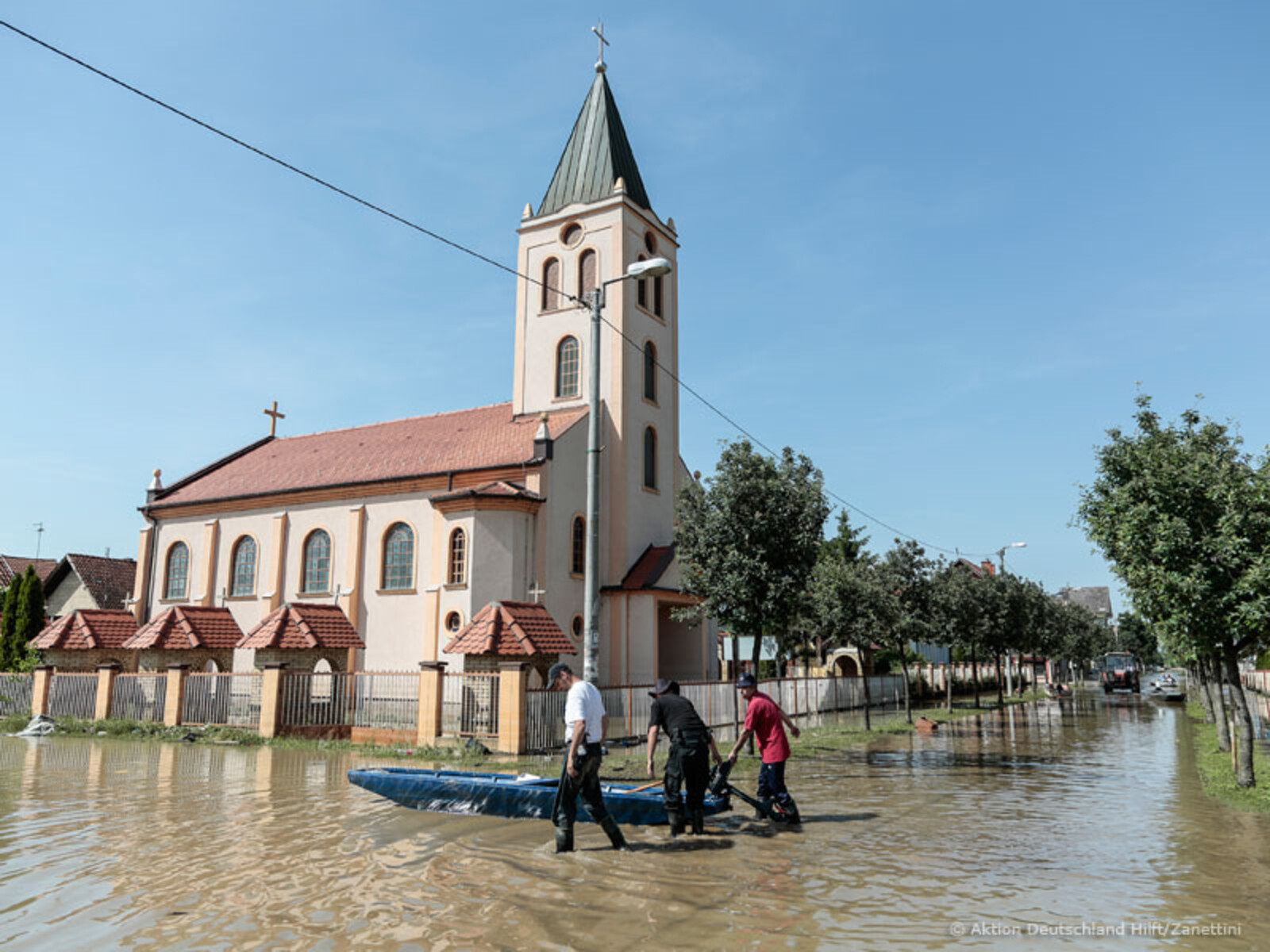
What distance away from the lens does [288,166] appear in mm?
12641

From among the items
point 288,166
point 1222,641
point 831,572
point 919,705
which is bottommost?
point 919,705

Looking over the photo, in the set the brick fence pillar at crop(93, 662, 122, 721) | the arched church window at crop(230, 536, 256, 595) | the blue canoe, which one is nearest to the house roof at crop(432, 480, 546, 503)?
the brick fence pillar at crop(93, 662, 122, 721)

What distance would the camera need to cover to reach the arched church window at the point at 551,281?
34438 mm

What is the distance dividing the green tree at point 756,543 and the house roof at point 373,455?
1049cm

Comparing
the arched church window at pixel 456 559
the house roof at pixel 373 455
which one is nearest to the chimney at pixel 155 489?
the house roof at pixel 373 455

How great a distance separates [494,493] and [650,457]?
7974mm

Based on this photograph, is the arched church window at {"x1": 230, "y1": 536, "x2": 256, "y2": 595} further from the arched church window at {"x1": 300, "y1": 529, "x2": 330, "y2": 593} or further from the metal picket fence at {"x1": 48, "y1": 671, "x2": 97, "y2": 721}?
the metal picket fence at {"x1": 48, "y1": 671, "x2": 97, "y2": 721}

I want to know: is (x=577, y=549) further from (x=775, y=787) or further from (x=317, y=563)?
(x=775, y=787)

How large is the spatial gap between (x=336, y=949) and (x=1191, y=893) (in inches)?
281

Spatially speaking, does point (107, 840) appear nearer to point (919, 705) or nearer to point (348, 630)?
point (348, 630)

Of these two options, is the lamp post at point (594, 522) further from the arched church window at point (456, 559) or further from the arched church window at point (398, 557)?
the arched church window at point (398, 557)

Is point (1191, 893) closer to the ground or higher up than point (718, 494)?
closer to the ground

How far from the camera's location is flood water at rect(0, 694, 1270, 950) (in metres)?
6.52

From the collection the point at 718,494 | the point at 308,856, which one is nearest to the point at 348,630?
the point at 718,494
